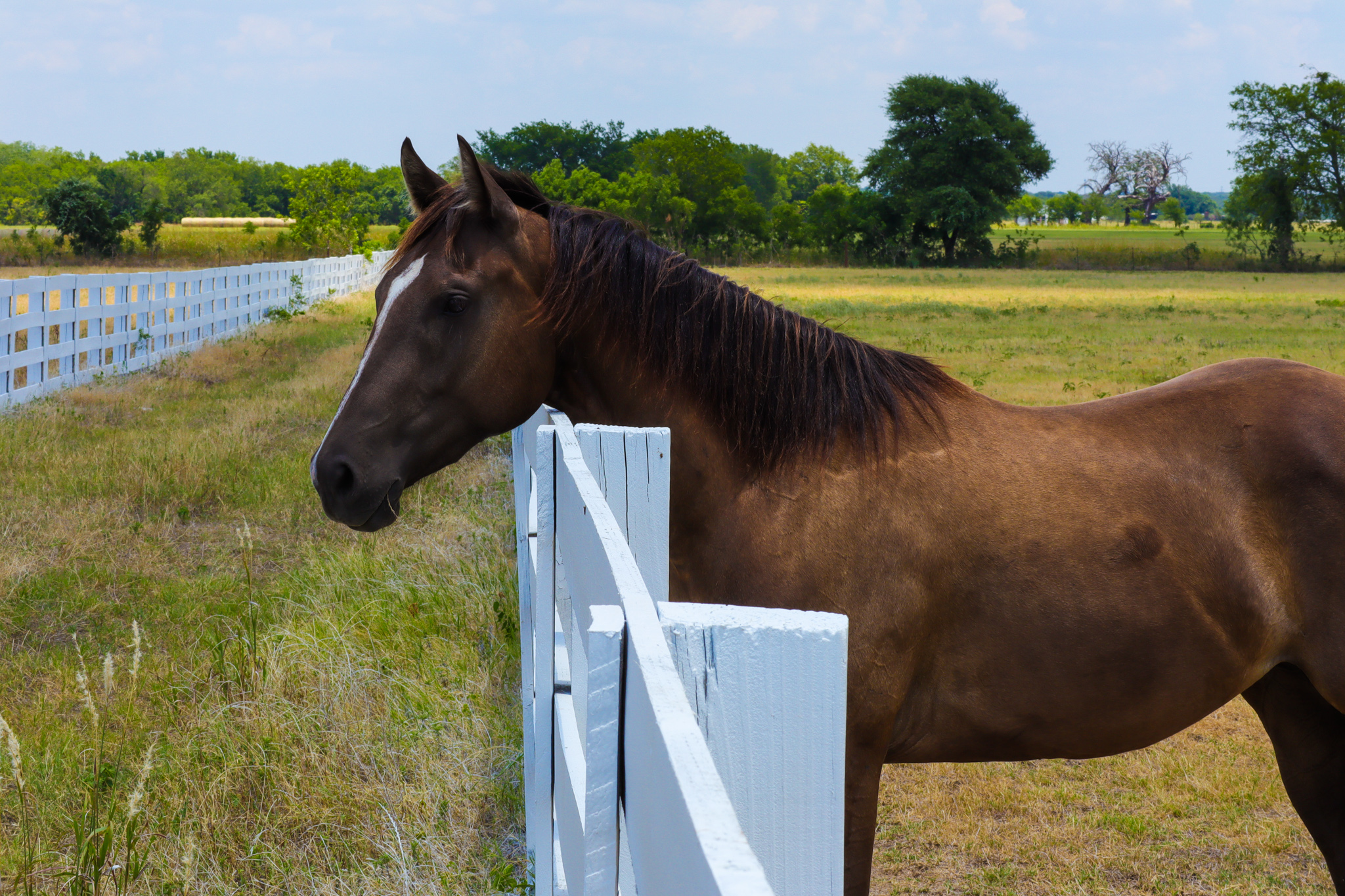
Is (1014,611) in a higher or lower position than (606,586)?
lower

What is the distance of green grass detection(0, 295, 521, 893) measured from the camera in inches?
111

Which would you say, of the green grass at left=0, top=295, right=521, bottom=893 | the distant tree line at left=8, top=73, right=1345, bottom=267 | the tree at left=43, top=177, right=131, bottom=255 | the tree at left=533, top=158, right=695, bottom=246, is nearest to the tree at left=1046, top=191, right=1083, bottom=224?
the distant tree line at left=8, top=73, right=1345, bottom=267

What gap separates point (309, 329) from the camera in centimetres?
1984

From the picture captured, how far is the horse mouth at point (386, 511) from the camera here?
8.05ft

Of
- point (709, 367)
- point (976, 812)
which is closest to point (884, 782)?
point (976, 812)

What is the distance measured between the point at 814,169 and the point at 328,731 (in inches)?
→ 4921

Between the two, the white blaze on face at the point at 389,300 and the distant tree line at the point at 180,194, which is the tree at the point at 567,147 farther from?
the white blaze on face at the point at 389,300

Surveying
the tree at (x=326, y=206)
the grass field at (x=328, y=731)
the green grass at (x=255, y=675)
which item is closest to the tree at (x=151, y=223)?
the tree at (x=326, y=206)

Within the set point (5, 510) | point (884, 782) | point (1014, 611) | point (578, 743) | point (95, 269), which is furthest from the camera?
point (95, 269)

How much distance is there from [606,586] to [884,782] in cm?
331

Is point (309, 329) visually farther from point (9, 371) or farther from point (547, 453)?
point (547, 453)

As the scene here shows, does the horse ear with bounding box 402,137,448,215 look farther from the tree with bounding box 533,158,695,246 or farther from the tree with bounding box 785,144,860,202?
the tree with bounding box 785,144,860,202

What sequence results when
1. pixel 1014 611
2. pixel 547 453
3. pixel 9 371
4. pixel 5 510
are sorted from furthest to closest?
pixel 9 371
pixel 5 510
pixel 1014 611
pixel 547 453

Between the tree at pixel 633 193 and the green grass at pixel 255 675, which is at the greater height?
the tree at pixel 633 193
